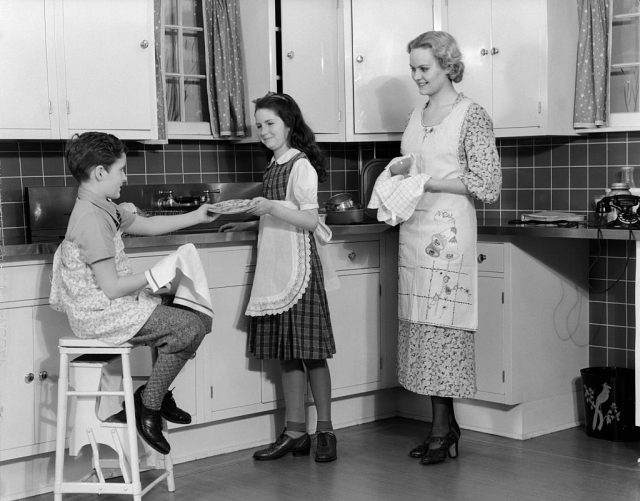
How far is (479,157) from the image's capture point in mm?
3654

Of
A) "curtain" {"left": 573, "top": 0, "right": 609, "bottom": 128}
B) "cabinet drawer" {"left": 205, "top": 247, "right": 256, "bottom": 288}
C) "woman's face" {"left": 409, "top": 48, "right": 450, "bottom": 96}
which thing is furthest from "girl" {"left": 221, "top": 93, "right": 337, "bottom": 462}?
"curtain" {"left": 573, "top": 0, "right": 609, "bottom": 128}

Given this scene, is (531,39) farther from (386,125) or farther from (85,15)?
(85,15)

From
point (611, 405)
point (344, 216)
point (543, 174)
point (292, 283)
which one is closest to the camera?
point (292, 283)

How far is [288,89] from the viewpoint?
14.4 ft

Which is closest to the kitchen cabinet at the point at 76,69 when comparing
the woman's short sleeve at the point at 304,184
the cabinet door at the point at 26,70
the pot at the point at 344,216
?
the cabinet door at the point at 26,70

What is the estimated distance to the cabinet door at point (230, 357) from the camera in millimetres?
3865

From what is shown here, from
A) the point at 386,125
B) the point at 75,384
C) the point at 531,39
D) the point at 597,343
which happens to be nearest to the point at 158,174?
the point at 386,125

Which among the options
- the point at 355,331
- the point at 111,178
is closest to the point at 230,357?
the point at 355,331

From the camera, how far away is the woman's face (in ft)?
12.2

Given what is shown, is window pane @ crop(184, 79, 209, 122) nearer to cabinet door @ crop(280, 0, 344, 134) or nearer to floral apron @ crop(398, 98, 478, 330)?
cabinet door @ crop(280, 0, 344, 134)

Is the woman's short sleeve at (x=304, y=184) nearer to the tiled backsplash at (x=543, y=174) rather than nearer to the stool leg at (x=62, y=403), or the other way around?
the tiled backsplash at (x=543, y=174)

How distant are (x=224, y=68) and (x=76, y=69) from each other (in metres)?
0.80

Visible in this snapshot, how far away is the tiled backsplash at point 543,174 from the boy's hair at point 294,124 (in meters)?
0.73

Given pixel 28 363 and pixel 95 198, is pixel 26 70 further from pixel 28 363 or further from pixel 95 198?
pixel 28 363
